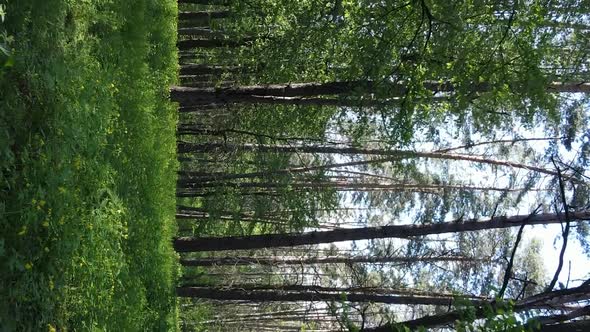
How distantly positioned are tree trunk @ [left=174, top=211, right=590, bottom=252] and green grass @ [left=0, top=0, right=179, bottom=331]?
10.1ft

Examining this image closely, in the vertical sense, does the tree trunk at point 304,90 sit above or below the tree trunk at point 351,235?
above

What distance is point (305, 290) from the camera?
48.1ft

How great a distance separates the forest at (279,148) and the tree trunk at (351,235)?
3 cm

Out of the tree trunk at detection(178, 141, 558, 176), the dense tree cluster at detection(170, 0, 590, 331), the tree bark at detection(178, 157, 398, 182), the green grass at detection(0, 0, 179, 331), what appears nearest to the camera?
the green grass at detection(0, 0, 179, 331)

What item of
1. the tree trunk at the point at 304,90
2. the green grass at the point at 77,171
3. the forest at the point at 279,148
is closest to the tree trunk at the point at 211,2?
the forest at the point at 279,148

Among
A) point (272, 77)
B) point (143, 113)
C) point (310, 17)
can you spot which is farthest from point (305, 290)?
point (143, 113)

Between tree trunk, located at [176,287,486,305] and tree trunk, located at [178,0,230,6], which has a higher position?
tree trunk, located at [178,0,230,6]

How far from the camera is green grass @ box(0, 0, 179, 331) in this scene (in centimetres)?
564

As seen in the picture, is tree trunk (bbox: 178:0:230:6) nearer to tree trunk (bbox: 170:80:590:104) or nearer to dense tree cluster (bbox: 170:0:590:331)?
dense tree cluster (bbox: 170:0:590:331)

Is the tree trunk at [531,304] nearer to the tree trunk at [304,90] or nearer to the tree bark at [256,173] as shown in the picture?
the tree trunk at [304,90]

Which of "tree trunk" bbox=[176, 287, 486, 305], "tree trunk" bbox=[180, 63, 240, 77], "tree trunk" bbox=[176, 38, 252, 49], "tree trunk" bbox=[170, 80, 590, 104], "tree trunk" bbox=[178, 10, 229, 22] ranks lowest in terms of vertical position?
"tree trunk" bbox=[176, 287, 486, 305]

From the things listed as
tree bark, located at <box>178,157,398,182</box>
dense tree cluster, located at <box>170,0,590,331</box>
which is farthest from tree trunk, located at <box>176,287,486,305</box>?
tree bark, located at <box>178,157,398,182</box>

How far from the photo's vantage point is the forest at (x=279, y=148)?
19.2 feet

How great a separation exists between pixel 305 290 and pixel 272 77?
4.84m
